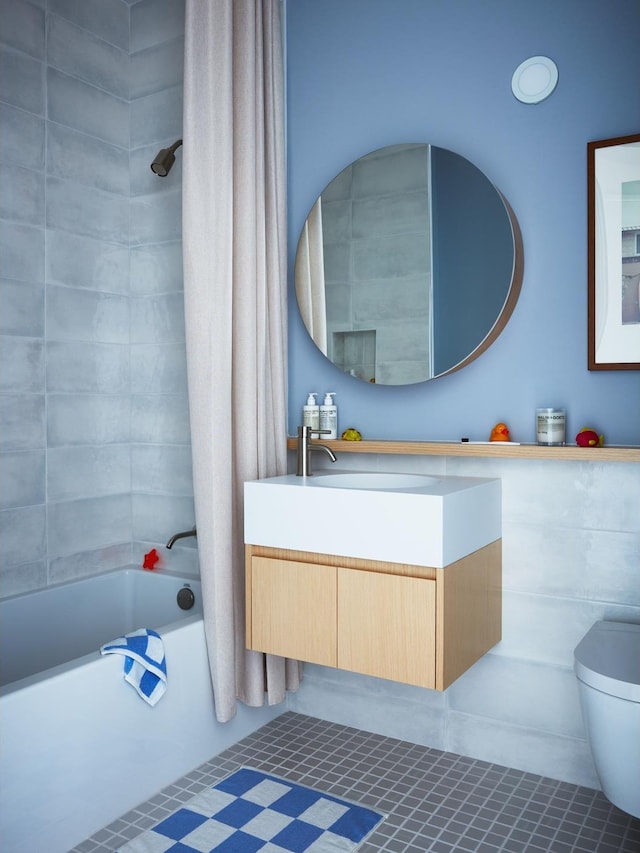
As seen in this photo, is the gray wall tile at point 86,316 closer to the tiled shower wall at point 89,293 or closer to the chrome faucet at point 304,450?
the tiled shower wall at point 89,293

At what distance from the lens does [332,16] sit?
8.06 ft

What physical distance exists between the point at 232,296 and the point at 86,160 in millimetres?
976

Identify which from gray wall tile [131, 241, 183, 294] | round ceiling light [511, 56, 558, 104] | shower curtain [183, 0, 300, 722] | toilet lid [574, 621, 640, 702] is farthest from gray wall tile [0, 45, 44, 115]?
toilet lid [574, 621, 640, 702]

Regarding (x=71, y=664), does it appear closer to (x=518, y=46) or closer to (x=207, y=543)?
(x=207, y=543)

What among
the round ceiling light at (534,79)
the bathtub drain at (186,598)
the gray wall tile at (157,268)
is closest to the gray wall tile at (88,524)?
the bathtub drain at (186,598)

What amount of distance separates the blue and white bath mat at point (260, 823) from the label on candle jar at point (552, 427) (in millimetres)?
1108

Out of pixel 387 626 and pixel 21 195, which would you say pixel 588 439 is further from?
pixel 21 195

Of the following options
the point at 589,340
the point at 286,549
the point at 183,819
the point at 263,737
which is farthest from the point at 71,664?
the point at 589,340

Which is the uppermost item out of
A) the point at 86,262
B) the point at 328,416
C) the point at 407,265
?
the point at 86,262

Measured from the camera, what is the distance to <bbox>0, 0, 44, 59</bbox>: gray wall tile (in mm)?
2412

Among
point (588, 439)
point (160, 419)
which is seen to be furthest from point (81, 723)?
point (588, 439)

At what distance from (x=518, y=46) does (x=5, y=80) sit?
65.6 inches

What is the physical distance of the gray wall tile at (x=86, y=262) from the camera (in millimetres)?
2568

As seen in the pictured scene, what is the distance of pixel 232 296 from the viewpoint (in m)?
2.21
